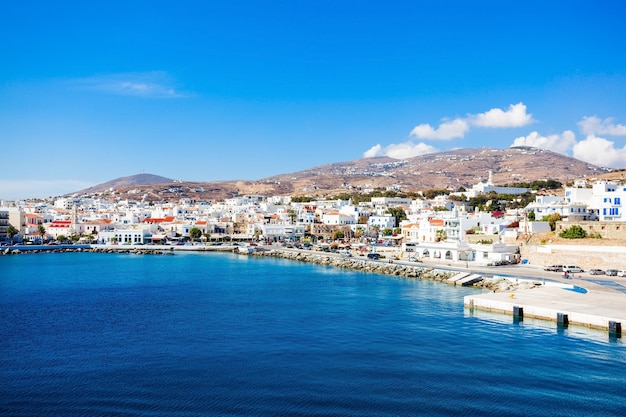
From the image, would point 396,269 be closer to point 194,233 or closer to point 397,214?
point 397,214

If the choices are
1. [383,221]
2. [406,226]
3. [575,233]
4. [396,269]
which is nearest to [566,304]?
[575,233]

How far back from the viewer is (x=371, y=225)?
70.8 meters

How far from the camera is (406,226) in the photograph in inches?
2192

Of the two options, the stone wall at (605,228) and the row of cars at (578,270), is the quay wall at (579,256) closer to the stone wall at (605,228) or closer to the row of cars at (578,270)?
the row of cars at (578,270)

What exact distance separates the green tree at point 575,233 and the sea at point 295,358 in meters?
11.8

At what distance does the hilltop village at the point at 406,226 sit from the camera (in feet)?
118

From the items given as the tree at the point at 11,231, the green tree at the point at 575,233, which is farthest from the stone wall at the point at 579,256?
the tree at the point at 11,231

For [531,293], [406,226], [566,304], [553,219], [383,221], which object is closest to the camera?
[566,304]

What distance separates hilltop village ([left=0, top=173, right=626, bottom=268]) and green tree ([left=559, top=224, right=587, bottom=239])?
0.05 meters

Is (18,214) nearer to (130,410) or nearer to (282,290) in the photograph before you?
(282,290)

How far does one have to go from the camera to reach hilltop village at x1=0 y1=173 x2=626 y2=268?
118 ft

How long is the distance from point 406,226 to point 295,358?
41.7m

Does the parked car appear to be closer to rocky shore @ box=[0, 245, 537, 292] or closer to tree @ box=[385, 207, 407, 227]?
rocky shore @ box=[0, 245, 537, 292]

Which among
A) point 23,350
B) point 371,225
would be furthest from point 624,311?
point 371,225
